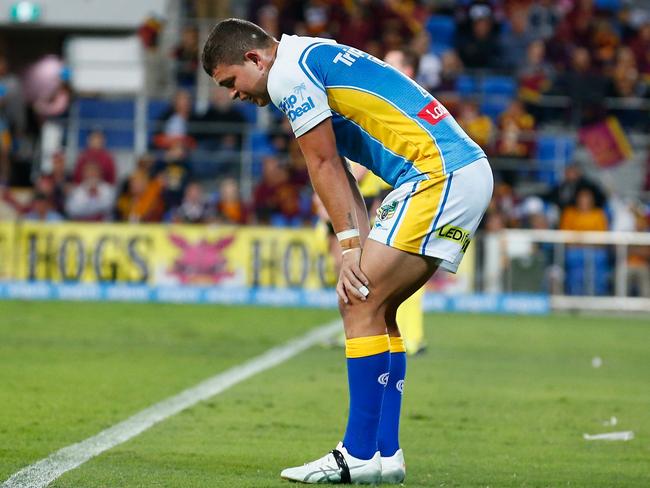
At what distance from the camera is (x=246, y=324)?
1494 cm

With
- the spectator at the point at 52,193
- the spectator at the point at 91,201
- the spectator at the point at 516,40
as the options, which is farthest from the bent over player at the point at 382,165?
the spectator at the point at 516,40

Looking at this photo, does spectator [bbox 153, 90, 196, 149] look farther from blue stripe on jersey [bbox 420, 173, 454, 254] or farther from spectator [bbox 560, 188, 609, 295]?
blue stripe on jersey [bbox 420, 173, 454, 254]

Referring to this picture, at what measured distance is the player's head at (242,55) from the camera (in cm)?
543

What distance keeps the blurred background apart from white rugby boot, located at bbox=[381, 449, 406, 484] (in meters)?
12.2

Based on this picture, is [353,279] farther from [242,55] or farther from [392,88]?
[242,55]

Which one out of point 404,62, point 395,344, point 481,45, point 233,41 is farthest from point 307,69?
point 481,45

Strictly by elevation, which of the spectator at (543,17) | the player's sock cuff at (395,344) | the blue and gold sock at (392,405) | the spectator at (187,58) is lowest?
the blue and gold sock at (392,405)

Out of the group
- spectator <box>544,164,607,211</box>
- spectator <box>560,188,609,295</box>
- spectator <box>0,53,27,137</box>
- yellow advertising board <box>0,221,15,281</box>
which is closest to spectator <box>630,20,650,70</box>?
spectator <box>544,164,607,211</box>

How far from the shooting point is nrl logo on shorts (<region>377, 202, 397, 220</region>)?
17.8 feet

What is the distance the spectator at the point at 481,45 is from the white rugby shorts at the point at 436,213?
17822 mm

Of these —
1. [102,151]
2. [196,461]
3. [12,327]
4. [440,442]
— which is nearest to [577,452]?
[440,442]

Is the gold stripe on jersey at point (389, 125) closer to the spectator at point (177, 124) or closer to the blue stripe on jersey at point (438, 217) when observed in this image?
the blue stripe on jersey at point (438, 217)

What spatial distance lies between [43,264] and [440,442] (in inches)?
525

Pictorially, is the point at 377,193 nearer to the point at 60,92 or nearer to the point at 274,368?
the point at 274,368
